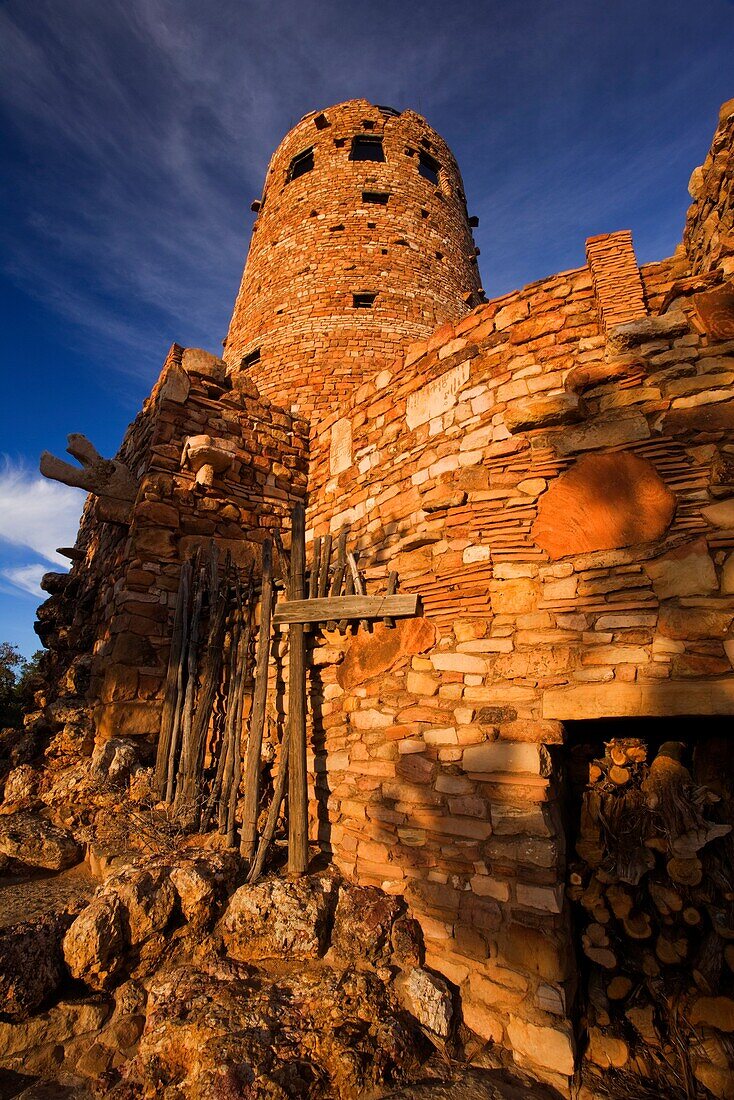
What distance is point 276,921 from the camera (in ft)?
9.96

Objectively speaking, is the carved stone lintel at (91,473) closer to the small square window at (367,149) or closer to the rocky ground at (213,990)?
the rocky ground at (213,990)

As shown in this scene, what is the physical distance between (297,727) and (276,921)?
1207 millimetres

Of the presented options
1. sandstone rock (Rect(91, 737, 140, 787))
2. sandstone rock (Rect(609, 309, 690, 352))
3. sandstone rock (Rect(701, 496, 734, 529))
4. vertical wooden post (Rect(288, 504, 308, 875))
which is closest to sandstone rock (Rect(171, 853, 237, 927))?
vertical wooden post (Rect(288, 504, 308, 875))

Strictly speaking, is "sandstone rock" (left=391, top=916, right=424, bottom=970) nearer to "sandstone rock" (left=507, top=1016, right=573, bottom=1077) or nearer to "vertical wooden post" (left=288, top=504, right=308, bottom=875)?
"sandstone rock" (left=507, top=1016, right=573, bottom=1077)

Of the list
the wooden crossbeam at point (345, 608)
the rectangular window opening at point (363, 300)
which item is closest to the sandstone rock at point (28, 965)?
the wooden crossbeam at point (345, 608)

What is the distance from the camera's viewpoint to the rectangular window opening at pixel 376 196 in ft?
36.9

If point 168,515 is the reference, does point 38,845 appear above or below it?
below

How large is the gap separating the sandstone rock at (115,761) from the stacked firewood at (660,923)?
142 inches

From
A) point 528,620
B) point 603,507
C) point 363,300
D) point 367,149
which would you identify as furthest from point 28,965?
point 367,149

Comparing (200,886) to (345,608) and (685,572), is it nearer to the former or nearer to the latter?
(345,608)

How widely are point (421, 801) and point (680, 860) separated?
4.71 ft

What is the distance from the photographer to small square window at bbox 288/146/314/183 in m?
12.4

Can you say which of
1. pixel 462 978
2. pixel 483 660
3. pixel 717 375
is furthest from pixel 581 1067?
pixel 717 375

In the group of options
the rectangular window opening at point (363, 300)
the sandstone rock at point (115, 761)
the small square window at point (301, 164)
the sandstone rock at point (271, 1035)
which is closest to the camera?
the sandstone rock at point (271, 1035)
